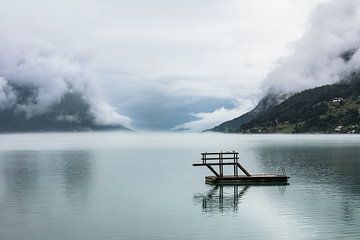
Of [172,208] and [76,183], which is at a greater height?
[76,183]

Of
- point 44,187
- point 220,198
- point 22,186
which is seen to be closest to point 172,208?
point 220,198

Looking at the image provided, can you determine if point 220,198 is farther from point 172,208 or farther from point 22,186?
point 22,186

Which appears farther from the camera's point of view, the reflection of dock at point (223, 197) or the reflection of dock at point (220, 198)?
the reflection of dock at point (220, 198)

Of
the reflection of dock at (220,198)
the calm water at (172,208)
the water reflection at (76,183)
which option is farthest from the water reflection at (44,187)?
the reflection of dock at (220,198)

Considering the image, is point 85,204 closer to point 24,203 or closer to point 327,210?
point 24,203

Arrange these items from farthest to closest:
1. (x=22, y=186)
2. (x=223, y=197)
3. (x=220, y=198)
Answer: (x=22, y=186) < (x=223, y=197) < (x=220, y=198)

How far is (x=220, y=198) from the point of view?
7344 cm

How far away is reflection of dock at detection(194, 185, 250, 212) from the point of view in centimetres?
6506

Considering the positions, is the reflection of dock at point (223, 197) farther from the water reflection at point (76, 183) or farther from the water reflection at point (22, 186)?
the water reflection at point (22, 186)

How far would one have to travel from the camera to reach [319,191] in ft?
259

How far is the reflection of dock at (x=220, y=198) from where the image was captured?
6506 cm

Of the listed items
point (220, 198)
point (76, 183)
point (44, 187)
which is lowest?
point (220, 198)

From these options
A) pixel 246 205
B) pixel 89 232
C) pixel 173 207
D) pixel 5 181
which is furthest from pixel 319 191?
pixel 5 181

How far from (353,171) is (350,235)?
6365cm
